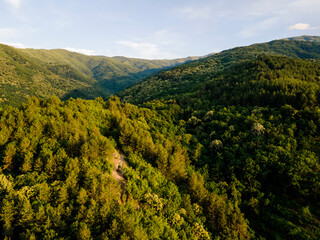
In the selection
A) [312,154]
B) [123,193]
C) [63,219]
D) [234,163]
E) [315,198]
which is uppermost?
[63,219]

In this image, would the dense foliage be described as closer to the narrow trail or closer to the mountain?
the narrow trail

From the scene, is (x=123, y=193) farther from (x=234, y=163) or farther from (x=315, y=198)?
(x=315, y=198)

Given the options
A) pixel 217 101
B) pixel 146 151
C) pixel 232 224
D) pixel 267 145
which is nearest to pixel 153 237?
pixel 232 224

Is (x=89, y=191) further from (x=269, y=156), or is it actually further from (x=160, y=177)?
(x=269, y=156)

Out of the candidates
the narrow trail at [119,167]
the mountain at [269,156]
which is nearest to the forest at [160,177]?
the mountain at [269,156]

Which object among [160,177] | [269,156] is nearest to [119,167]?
[160,177]

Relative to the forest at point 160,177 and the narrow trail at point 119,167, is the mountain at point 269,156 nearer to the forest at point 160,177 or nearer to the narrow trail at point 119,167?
the forest at point 160,177
